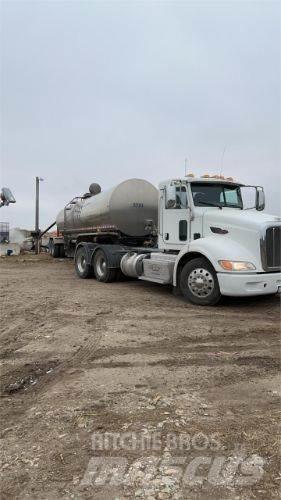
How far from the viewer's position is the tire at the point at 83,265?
14117mm

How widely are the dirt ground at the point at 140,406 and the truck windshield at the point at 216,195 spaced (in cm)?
306

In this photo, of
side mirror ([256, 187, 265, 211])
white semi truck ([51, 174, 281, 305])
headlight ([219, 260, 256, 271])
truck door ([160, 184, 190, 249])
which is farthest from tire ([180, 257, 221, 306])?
side mirror ([256, 187, 265, 211])

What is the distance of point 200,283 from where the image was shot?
904 cm

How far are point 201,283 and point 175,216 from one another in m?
2.01

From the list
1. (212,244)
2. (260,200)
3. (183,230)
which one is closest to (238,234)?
(212,244)

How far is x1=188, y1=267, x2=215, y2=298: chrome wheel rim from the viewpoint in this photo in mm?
8939

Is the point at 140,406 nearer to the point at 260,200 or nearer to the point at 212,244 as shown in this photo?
the point at 212,244

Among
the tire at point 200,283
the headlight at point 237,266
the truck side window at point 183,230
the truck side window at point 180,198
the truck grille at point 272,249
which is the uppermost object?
the truck side window at point 180,198

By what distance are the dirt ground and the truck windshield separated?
10.0ft

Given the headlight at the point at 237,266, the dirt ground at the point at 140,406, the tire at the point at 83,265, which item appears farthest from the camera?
the tire at the point at 83,265

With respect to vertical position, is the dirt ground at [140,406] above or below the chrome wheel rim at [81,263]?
below

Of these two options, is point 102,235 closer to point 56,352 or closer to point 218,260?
point 218,260

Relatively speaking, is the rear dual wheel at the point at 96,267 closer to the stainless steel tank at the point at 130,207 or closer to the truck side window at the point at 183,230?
the stainless steel tank at the point at 130,207

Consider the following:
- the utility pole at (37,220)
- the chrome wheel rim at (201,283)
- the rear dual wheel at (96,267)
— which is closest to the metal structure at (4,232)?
the utility pole at (37,220)
